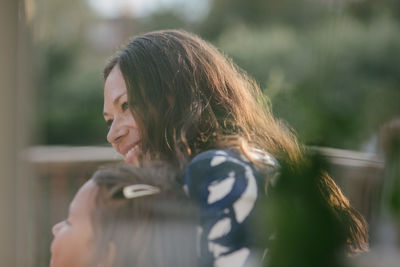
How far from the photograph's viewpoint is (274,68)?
115 cm

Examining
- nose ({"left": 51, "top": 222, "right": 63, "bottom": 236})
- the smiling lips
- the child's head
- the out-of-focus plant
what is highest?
the out-of-focus plant

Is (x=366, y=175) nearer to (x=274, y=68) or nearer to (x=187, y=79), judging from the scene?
(x=274, y=68)

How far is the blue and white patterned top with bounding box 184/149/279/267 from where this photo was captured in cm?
86

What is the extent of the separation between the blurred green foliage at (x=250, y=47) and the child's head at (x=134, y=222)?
21cm

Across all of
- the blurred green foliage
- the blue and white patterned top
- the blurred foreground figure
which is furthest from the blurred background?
the blurred foreground figure

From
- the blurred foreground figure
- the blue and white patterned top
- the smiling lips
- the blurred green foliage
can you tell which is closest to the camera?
the blurred foreground figure

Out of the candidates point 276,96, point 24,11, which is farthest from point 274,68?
point 24,11

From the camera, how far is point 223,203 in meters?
0.87

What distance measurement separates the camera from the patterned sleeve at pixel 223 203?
865 mm

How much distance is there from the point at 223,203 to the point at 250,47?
0.43m

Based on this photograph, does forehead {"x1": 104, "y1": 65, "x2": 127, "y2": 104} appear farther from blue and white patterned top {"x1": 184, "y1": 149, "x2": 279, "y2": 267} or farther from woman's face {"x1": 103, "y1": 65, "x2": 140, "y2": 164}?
blue and white patterned top {"x1": 184, "y1": 149, "x2": 279, "y2": 267}

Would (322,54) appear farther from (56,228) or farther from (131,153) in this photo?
(56,228)

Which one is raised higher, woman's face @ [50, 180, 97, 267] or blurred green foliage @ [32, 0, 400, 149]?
blurred green foliage @ [32, 0, 400, 149]

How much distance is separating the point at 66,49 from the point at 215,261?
2.42 feet
